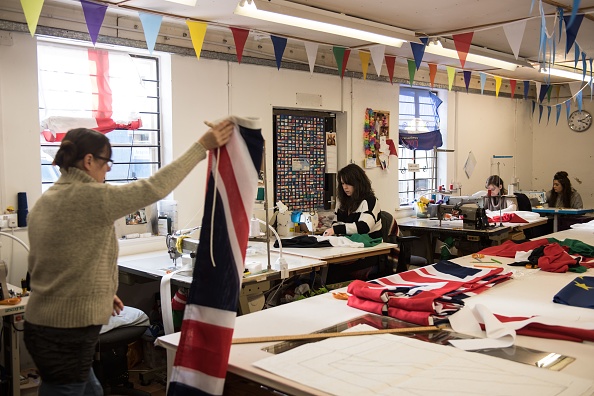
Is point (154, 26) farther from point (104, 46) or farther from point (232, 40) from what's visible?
point (232, 40)

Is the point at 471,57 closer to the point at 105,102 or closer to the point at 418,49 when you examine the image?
the point at 418,49

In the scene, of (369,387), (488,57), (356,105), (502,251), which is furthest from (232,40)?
(369,387)

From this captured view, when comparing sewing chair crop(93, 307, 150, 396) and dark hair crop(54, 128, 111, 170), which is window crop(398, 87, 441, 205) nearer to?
sewing chair crop(93, 307, 150, 396)

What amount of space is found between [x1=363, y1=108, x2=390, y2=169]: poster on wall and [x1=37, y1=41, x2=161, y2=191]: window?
8.23 feet

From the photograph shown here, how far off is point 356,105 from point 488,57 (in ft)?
4.72

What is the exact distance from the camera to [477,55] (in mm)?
5742

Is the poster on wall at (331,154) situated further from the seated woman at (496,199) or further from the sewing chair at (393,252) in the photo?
the seated woman at (496,199)

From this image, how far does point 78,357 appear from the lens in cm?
205

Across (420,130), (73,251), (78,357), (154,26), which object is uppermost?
(154,26)

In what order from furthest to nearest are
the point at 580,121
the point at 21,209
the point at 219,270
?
1. the point at 580,121
2. the point at 21,209
3. the point at 219,270

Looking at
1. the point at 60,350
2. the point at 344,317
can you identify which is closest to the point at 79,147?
the point at 60,350

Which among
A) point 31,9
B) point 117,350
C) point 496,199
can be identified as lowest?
point 117,350

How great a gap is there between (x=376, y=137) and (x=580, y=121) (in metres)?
4.46

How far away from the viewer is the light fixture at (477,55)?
17.9 feet
